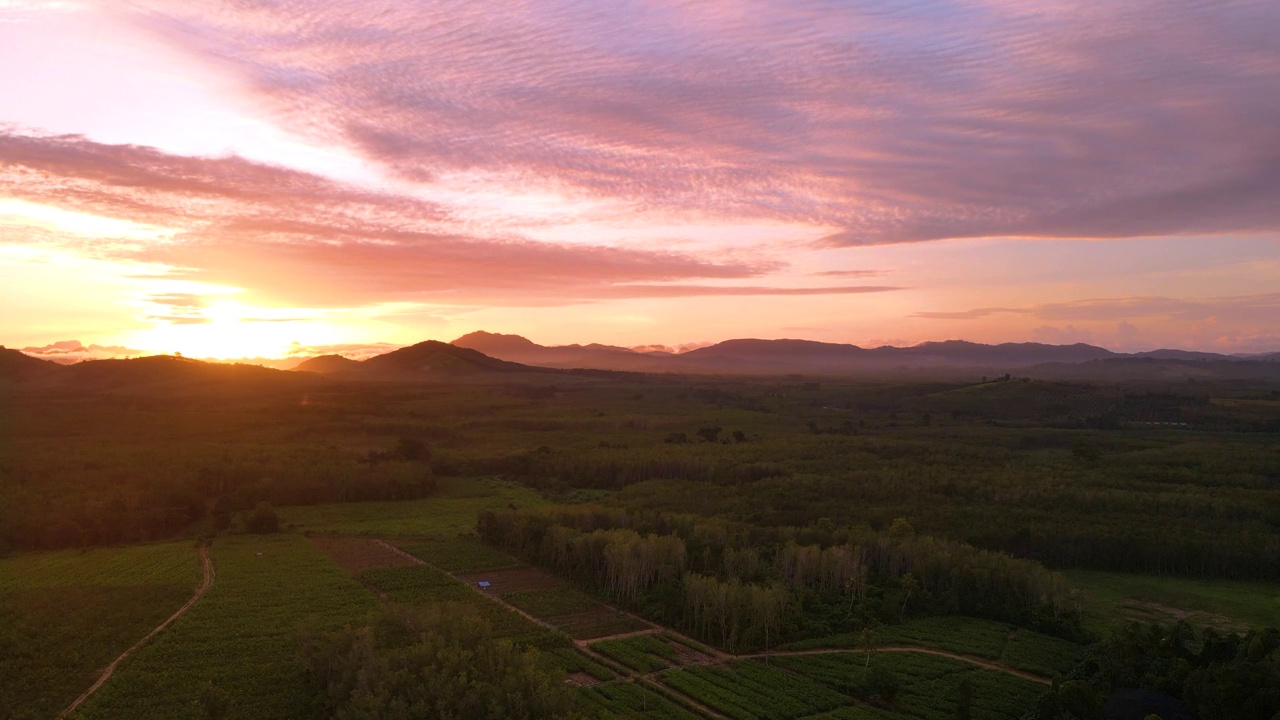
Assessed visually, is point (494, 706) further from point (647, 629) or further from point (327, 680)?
point (647, 629)

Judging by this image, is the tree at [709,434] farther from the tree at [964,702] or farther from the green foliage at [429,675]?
the tree at [964,702]

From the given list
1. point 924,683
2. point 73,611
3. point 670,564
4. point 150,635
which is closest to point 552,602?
point 670,564

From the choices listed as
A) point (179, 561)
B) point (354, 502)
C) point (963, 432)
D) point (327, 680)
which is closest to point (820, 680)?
point (327, 680)

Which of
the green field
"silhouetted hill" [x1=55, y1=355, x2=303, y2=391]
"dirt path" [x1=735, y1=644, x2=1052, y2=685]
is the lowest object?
"dirt path" [x1=735, y1=644, x2=1052, y2=685]

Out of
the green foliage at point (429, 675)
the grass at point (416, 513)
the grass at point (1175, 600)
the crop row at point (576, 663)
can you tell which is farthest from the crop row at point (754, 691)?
the grass at point (416, 513)

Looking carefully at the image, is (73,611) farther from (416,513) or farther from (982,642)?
(982,642)

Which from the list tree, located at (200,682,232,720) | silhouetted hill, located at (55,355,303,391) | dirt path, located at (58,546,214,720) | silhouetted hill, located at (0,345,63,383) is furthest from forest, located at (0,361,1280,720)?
silhouetted hill, located at (0,345,63,383)

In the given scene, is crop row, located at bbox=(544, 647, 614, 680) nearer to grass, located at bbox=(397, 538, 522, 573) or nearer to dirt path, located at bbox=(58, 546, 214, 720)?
grass, located at bbox=(397, 538, 522, 573)
